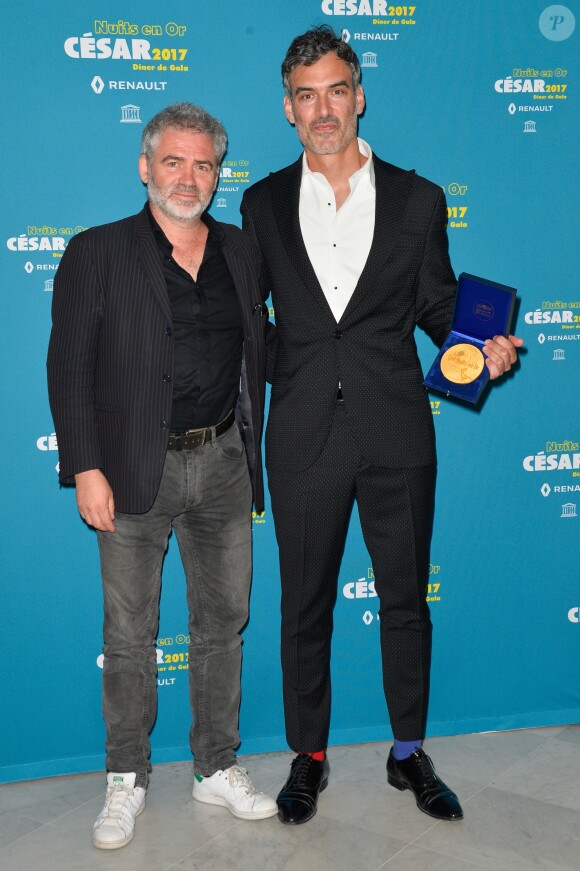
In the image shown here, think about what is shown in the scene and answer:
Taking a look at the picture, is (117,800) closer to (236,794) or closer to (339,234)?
(236,794)

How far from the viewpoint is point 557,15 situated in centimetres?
315

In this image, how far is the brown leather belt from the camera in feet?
8.58

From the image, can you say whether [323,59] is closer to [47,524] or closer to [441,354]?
[441,354]

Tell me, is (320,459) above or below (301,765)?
above

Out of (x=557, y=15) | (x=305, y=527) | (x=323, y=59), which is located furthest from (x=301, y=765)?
(x=557, y=15)

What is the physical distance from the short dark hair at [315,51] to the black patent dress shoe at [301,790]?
2.05 m

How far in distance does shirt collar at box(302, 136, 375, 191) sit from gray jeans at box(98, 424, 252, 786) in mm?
810

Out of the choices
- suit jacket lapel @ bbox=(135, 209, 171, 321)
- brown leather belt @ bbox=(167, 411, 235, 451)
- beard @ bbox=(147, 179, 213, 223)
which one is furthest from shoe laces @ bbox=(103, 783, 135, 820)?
beard @ bbox=(147, 179, 213, 223)

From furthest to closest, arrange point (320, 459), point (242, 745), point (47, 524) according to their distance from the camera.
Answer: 1. point (242, 745)
2. point (47, 524)
3. point (320, 459)

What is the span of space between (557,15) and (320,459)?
1755 mm

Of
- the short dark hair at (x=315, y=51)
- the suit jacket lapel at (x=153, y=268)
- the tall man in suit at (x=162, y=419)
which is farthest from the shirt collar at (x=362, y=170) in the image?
the suit jacket lapel at (x=153, y=268)

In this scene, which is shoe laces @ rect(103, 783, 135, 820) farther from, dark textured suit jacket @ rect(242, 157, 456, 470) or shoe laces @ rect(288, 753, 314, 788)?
dark textured suit jacket @ rect(242, 157, 456, 470)

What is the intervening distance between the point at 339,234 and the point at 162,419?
76 cm

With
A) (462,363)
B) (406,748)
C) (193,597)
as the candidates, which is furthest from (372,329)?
(406,748)
